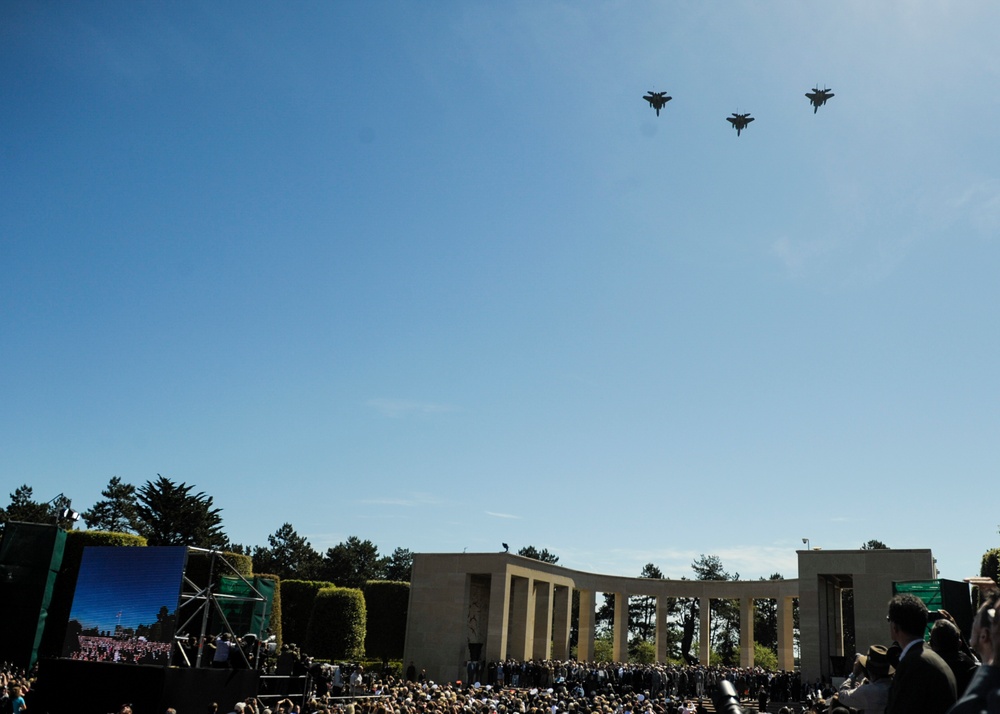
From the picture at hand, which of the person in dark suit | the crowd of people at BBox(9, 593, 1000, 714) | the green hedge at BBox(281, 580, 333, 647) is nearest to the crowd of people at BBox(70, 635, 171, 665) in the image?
the crowd of people at BBox(9, 593, 1000, 714)

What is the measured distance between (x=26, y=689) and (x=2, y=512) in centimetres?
5914

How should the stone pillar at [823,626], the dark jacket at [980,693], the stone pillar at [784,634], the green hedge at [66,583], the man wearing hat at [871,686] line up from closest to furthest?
the dark jacket at [980,693] → the man wearing hat at [871,686] → the green hedge at [66,583] → the stone pillar at [823,626] → the stone pillar at [784,634]

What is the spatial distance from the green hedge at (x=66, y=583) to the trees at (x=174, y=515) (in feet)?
105

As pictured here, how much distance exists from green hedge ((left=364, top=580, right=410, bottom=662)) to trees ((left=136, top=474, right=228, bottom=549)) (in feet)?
69.5

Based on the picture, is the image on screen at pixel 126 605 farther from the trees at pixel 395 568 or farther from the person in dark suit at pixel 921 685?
the trees at pixel 395 568

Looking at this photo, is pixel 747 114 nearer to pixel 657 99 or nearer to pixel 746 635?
pixel 657 99

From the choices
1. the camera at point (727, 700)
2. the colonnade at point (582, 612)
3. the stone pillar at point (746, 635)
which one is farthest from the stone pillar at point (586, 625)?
the camera at point (727, 700)

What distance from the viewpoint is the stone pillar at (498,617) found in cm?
3784

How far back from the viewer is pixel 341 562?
85.6m

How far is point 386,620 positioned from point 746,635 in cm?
2230

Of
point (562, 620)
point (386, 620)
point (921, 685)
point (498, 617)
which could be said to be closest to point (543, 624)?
point (562, 620)

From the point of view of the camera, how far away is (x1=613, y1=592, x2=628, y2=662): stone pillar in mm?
44812

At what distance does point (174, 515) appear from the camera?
215 feet

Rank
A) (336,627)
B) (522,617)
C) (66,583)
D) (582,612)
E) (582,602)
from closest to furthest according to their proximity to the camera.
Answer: (66,583) < (522,617) < (336,627) < (582,602) < (582,612)
